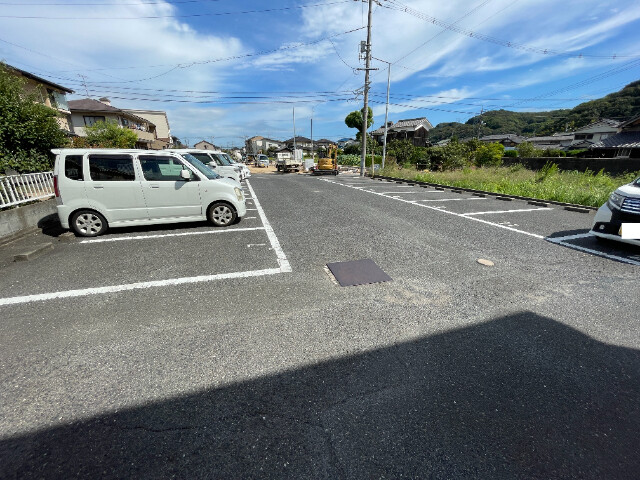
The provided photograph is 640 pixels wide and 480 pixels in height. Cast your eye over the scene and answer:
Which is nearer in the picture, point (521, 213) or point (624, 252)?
point (624, 252)

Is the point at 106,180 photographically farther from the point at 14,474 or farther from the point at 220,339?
the point at 14,474

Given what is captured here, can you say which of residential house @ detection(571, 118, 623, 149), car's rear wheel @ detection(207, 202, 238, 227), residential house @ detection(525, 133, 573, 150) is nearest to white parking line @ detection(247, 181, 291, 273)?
car's rear wheel @ detection(207, 202, 238, 227)

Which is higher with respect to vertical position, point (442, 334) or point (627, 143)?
point (627, 143)

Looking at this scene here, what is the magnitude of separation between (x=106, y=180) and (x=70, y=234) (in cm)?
130

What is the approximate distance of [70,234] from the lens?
510 cm

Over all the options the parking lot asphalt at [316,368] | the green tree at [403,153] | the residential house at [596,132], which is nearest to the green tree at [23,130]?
the parking lot asphalt at [316,368]

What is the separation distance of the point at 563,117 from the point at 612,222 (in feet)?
267

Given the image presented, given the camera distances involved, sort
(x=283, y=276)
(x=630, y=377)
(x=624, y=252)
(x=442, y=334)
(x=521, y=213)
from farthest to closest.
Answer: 1. (x=521, y=213)
2. (x=624, y=252)
3. (x=283, y=276)
4. (x=442, y=334)
5. (x=630, y=377)

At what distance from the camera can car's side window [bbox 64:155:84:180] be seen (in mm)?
4746

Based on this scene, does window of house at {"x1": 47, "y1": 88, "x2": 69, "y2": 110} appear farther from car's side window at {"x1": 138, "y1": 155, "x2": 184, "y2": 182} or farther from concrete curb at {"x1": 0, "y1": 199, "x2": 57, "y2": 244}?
car's side window at {"x1": 138, "y1": 155, "x2": 184, "y2": 182}

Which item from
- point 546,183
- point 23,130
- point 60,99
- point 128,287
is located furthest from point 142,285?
point 60,99

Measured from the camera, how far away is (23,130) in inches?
273

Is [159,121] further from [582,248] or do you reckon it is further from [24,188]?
[582,248]

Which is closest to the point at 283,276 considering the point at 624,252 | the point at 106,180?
the point at 106,180
